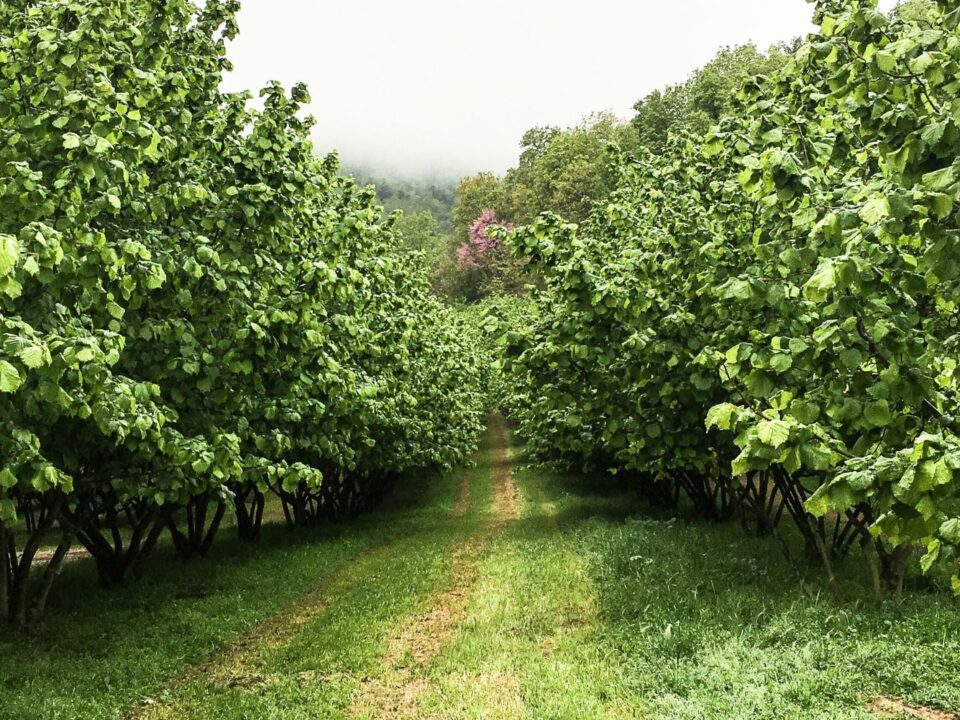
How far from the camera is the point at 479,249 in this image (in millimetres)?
90375

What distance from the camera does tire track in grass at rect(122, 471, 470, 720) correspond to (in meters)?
9.27

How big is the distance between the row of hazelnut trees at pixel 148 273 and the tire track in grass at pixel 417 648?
2952 mm

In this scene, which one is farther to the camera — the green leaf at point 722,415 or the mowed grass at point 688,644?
the mowed grass at point 688,644

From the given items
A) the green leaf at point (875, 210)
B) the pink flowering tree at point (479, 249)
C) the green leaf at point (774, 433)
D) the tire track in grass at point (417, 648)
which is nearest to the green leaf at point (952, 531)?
the green leaf at point (774, 433)

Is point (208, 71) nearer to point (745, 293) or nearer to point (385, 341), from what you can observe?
point (385, 341)

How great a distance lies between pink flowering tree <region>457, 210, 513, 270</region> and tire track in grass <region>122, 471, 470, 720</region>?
71837 millimetres

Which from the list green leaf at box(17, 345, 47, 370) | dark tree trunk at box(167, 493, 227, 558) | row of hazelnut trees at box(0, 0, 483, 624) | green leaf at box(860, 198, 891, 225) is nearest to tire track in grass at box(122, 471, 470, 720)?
row of hazelnut trees at box(0, 0, 483, 624)

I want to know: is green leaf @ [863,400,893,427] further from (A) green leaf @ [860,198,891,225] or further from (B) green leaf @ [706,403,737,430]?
(A) green leaf @ [860,198,891,225]

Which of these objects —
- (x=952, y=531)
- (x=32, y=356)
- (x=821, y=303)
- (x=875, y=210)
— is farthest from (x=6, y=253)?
(x=821, y=303)

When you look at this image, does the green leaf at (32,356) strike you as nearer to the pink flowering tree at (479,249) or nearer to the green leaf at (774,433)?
the green leaf at (774,433)

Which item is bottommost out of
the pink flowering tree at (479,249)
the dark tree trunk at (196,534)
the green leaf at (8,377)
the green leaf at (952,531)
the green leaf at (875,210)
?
the dark tree trunk at (196,534)

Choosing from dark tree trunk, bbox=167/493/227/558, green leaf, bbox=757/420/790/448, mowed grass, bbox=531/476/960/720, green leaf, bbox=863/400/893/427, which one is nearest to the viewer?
green leaf, bbox=757/420/790/448

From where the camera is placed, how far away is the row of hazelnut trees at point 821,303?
4879 mm

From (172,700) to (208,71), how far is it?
10013mm
